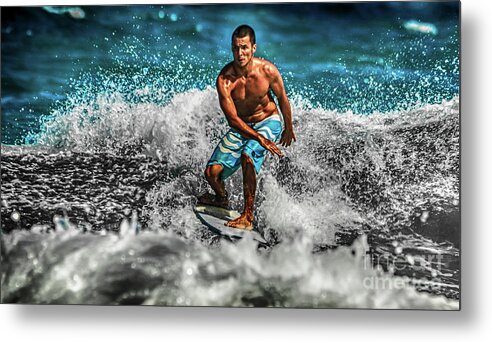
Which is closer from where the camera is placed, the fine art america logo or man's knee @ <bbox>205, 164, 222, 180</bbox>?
the fine art america logo

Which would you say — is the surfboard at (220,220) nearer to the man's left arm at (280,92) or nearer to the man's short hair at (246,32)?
the man's left arm at (280,92)

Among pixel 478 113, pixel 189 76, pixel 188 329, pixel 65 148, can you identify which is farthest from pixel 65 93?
pixel 478 113

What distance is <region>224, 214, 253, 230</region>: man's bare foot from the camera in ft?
8.30

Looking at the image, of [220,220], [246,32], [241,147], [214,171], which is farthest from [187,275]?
[246,32]

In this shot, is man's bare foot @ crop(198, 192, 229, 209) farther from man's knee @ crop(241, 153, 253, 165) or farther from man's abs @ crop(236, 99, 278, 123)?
man's abs @ crop(236, 99, 278, 123)

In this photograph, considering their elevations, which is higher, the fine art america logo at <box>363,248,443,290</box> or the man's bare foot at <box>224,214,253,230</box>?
the man's bare foot at <box>224,214,253,230</box>

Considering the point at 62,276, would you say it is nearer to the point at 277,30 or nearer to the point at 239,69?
the point at 239,69

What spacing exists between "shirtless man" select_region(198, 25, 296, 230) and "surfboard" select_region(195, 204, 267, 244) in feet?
0.07

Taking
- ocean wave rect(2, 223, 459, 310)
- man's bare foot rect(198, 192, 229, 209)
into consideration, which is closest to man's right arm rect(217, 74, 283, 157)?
man's bare foot rect(198, 192, 229, 209)

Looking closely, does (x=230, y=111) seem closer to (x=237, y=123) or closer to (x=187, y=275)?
(x=237, y=123)

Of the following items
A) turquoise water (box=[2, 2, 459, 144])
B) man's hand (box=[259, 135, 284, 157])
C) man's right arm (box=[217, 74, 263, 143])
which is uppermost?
turquoise water (box=[2, 2, 459, 144])

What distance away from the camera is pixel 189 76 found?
101 inches

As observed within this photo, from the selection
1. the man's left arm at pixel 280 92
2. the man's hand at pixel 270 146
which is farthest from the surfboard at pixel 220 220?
the man's left arm at pixel 280 92

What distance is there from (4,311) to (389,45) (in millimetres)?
1925
